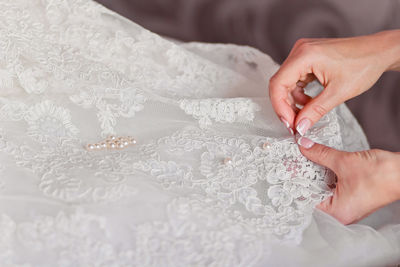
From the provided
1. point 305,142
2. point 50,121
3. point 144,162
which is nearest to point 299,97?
point 305,142

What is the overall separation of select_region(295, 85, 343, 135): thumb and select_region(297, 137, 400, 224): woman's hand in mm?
54

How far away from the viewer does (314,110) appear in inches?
31.3

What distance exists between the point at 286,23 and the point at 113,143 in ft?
2.79

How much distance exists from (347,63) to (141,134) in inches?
17.0

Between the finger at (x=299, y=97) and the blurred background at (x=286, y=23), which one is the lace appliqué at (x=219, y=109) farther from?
the blurred background at (x=286, y=23)

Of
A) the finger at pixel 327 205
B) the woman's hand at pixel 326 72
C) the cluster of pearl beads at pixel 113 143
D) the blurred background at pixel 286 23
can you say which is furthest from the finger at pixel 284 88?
the blurred background at pixel 286 23

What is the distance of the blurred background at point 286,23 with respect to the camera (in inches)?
51.7

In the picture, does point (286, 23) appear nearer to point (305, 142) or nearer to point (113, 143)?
point (305, 142)

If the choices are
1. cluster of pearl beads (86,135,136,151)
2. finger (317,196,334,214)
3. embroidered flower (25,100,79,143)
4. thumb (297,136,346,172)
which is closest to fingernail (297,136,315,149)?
thumb (297,136,346,172)

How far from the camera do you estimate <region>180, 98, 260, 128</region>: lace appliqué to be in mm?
834

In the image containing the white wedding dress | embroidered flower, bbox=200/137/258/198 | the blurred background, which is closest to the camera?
the white wedding dress

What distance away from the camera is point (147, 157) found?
723 millimetres

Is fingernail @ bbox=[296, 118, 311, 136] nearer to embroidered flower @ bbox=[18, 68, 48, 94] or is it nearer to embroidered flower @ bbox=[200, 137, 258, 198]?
embroidered flower @ bbox=[200, 137, 258, 198]

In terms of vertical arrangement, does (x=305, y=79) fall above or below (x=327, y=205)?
above
